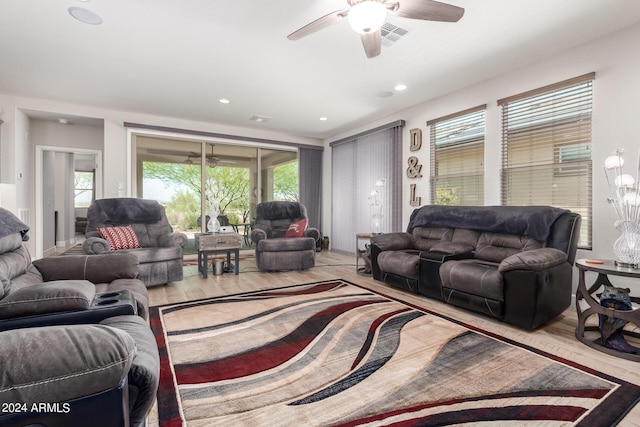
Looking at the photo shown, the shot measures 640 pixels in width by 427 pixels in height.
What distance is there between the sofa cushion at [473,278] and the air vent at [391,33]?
88.4 inches

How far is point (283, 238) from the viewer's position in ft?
15.5

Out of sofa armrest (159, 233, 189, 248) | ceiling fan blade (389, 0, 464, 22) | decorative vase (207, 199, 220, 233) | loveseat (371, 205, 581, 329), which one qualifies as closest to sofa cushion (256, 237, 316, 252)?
decorative vase (207, 199, 220, 233)

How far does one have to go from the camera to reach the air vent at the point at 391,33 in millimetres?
2770

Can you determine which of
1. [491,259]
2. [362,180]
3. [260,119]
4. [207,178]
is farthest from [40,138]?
[491,259]

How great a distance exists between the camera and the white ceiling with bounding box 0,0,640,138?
8.29 feet

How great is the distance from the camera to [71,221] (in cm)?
786

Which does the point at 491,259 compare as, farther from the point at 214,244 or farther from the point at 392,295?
the point at 214,244

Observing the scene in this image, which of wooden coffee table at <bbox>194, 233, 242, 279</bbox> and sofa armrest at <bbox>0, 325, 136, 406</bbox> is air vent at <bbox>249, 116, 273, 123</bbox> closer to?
wooden coffee table at <bbox>194, 233, 242, 279</bbox>

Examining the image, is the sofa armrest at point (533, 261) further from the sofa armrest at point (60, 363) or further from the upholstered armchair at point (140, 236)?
the upholstered armchair at point (140, 236)

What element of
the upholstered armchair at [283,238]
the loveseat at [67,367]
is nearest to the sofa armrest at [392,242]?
A: the upholstered armchair at [283,238]

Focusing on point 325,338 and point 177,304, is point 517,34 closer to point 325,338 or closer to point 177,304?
point 325,338

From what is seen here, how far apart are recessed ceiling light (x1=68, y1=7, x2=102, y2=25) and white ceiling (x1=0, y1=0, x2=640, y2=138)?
0.17 ft

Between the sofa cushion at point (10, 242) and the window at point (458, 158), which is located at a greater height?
the window at point (458, 158)

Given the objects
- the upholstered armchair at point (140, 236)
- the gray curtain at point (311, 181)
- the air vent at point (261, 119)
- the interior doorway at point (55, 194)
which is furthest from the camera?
the gray curtain at point (311, 181)
